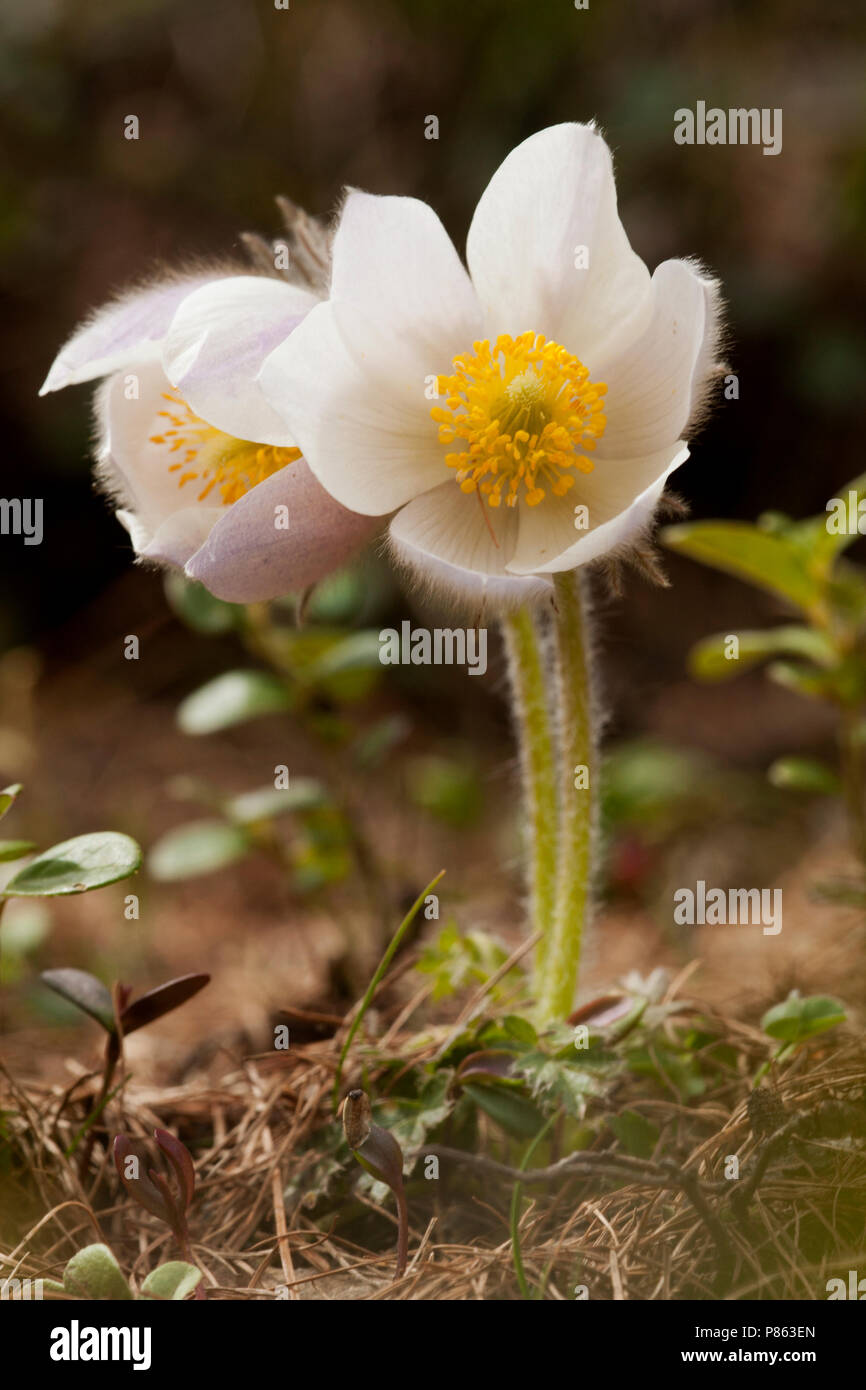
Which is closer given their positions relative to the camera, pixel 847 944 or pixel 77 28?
pixel 847 944

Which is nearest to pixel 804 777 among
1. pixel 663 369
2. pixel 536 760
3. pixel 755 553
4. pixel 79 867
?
pixel 755 553

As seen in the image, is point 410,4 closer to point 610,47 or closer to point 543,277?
point 610,47

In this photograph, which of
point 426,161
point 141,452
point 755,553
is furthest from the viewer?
point 426,161

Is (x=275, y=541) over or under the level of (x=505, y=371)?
Answer: under

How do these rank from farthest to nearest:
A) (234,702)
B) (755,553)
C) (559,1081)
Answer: (234,702) → (755,553) → (559,1081)

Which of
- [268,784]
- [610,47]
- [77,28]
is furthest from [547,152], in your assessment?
[77,28]

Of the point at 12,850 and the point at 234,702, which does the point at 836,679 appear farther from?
the point at 12,850
